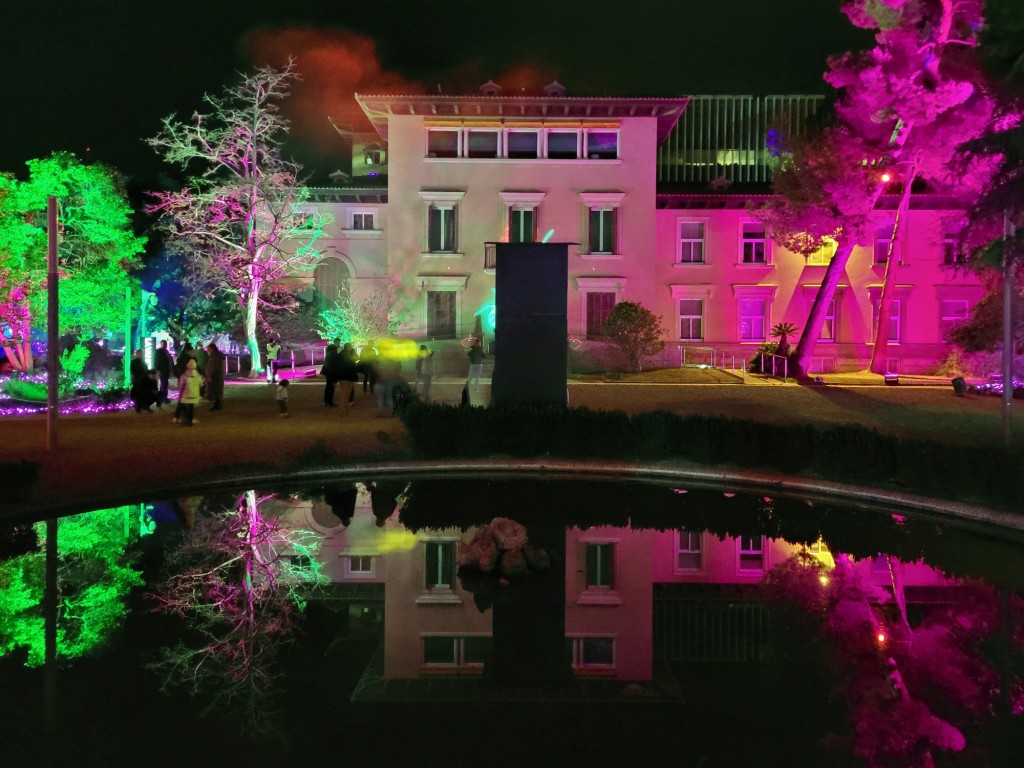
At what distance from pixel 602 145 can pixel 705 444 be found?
71.5 ft

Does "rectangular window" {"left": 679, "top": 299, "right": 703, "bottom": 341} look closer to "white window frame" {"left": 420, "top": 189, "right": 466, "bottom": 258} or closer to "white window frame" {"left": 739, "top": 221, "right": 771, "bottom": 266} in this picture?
"white window frame" {"left": 739, "top": 221, "right": 771, "bottom": 266}

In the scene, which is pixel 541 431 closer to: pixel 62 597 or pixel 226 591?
pixel 226 591

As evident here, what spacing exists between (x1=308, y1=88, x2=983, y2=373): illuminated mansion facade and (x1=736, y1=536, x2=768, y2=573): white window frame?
2171cm

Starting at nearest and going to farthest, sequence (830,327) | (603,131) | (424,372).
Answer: (424,372) → (603,131) → (830,327)

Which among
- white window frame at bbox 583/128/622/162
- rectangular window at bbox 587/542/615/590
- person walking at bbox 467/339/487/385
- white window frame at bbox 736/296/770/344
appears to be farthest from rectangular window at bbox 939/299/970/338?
rectangular window at bbox 587/542/615/590

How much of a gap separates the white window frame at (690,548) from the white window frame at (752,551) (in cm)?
36

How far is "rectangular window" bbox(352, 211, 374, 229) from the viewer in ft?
109

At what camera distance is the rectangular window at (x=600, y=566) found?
7637mm

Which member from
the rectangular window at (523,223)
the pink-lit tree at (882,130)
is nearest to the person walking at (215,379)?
the rectangular window at (523,223)

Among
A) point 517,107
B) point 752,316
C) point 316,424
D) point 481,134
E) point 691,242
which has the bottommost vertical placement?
point 316,424

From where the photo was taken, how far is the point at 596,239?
32312mm

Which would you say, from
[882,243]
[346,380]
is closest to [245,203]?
[346,380]

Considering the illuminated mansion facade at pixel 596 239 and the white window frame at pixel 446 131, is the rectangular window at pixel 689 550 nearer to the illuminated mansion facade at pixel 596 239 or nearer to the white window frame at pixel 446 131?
the illuminated mansion facade at pixel 596 239

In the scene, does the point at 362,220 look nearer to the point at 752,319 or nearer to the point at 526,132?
the point at 526,132
